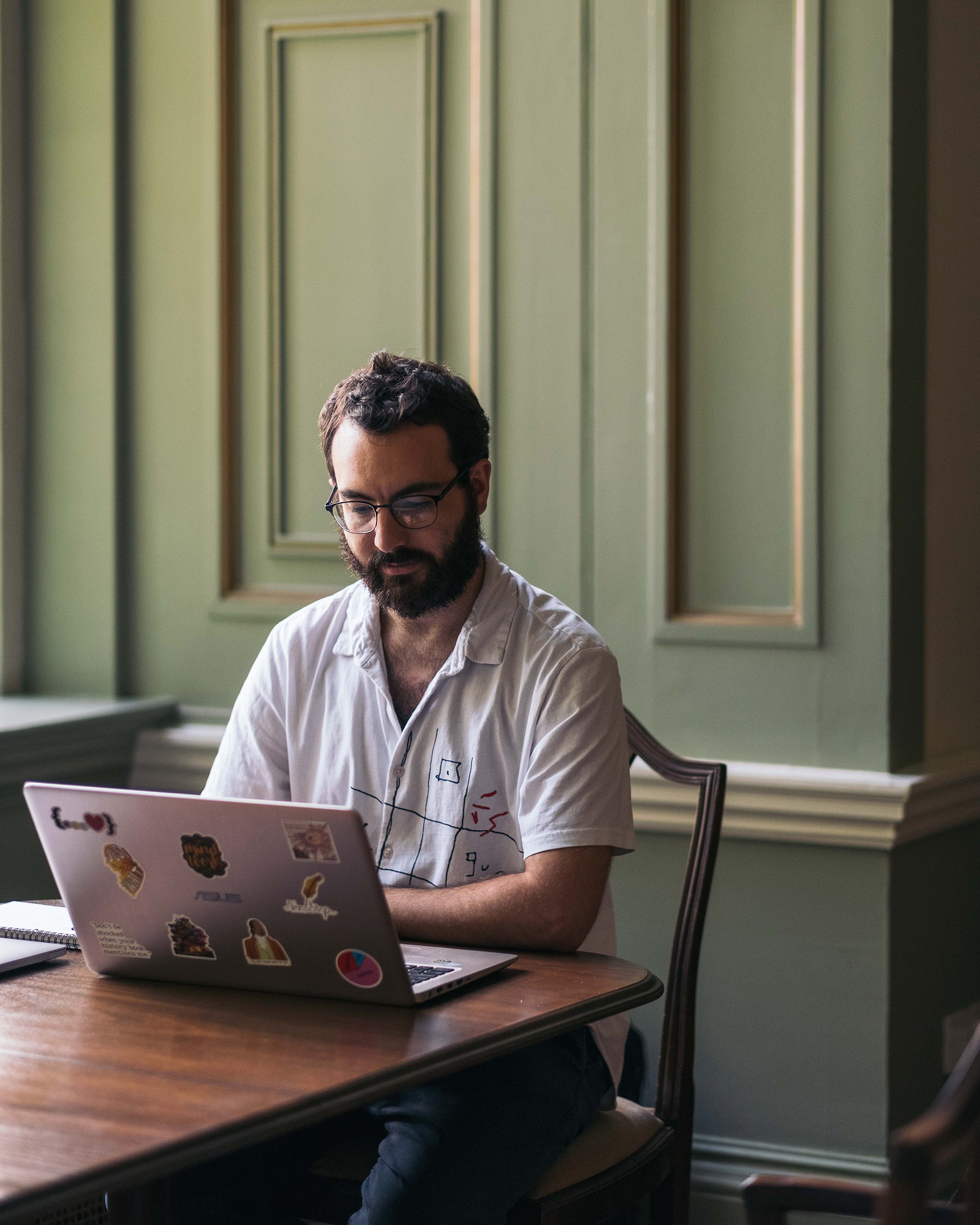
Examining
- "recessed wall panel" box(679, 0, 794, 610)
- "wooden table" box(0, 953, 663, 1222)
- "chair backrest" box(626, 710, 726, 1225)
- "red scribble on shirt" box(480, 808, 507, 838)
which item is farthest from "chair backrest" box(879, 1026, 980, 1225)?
"recessed wall panel" box(679, 0, 794, 610)

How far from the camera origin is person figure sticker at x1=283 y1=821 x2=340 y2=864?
1359mm

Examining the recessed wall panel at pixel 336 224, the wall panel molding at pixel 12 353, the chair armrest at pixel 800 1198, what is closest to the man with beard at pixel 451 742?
the chair armrest at pixel 800 1198

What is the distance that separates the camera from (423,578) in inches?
75.4

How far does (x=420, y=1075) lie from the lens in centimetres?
128

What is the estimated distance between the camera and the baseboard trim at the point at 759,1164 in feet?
8.14

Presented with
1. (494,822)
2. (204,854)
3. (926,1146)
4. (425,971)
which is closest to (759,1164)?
(494,822)

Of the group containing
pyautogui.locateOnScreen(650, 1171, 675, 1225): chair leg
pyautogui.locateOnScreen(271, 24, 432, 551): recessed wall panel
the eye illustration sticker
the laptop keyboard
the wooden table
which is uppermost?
pyautogui.locateOnScreen(271, 24, 432, 551): recessed wall panel

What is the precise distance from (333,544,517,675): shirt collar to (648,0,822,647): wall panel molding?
68 centimetres

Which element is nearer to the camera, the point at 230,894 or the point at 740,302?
the point at 230,894

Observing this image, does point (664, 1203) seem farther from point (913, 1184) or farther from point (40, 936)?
point (913, 1184)

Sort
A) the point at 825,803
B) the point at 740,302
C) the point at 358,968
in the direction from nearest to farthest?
1. the point at 358,968
2. the point at 825,803
3. the point at 740,302

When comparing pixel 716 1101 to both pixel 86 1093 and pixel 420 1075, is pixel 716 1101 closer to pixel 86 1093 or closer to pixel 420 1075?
pixel 420 1075

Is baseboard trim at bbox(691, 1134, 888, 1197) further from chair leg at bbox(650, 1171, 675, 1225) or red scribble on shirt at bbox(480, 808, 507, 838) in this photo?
red scribble on shirt at bbox(480, 808, 507, 838)

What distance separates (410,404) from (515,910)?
639 mm
